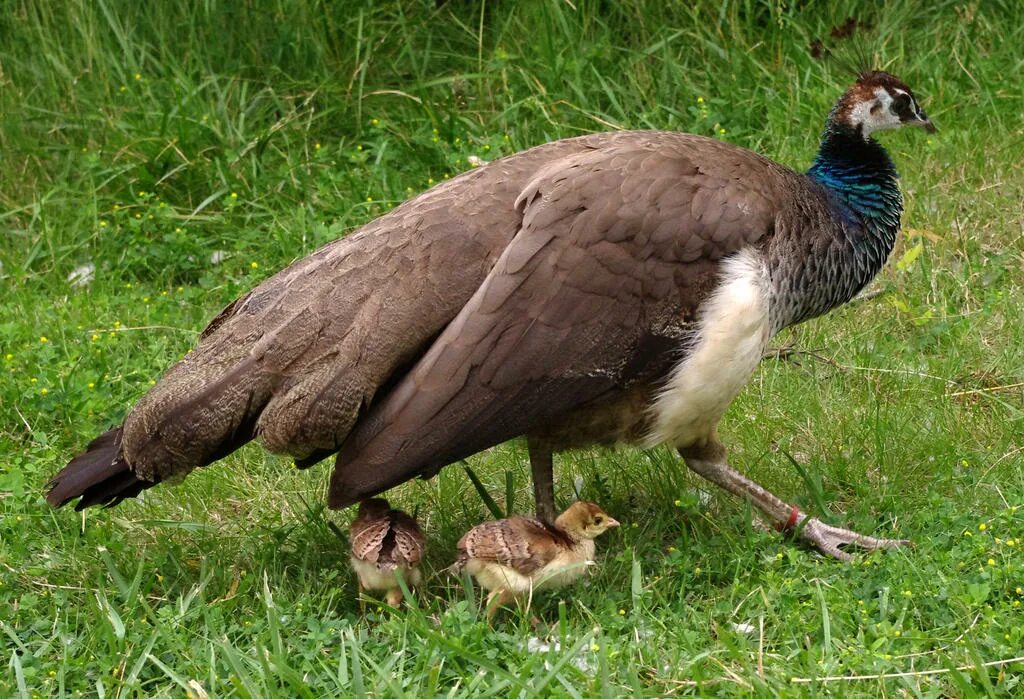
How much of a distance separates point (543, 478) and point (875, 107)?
62.0 inches

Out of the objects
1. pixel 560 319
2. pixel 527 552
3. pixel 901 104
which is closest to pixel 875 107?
pixel 901 104

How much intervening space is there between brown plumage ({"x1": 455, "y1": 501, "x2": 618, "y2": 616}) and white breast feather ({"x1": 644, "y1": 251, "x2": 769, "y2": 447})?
0.33 meters

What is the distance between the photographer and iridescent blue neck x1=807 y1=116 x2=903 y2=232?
15.3 ft

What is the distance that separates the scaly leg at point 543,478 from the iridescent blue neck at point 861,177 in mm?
1188

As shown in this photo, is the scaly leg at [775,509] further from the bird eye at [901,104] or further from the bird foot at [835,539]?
the bird eye at [901,104]

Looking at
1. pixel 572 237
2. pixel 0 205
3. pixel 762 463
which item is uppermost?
pixel 572 237

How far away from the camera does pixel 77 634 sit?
4.13 metres

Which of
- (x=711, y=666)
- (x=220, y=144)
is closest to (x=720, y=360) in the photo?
(x=711, y=666)

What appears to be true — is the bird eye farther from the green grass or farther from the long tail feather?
the long tail feather

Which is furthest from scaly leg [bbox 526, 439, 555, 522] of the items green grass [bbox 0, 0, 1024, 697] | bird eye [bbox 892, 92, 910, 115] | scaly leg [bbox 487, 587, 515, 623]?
bird eye [bbox 892, 92, 910, 115]

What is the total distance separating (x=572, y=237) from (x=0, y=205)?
3553 millimetres

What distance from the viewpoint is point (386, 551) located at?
161 inches

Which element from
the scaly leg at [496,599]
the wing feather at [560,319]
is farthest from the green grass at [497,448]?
the wing feather at [560,319]

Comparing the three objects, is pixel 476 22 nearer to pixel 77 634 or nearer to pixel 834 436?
pixel 834 436
